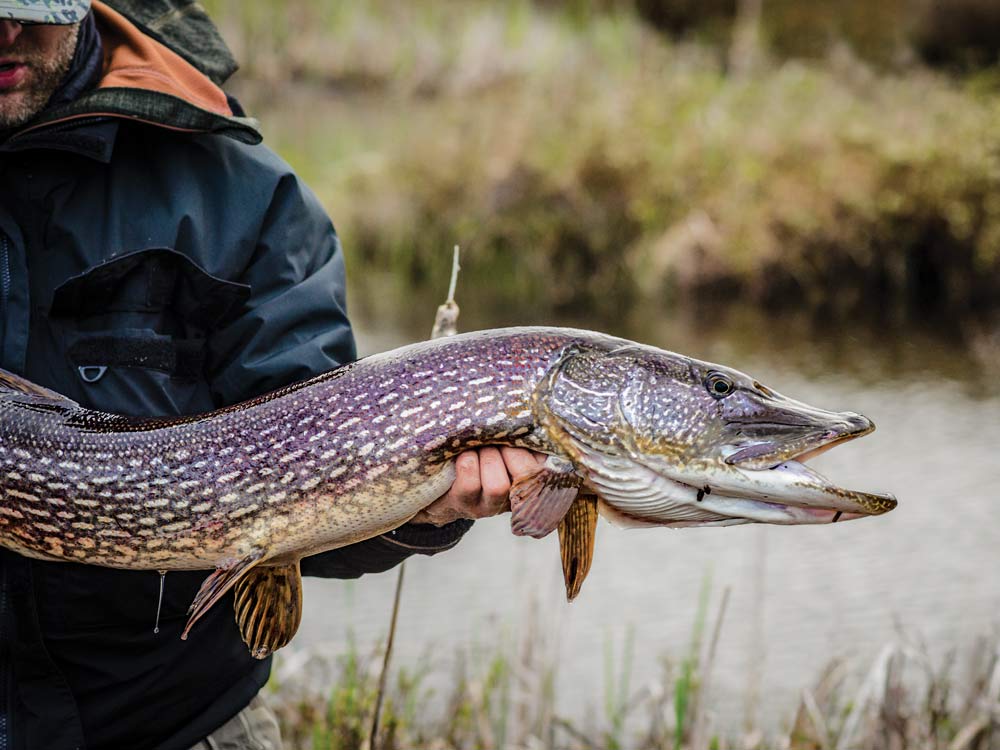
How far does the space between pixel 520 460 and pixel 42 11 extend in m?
1.15

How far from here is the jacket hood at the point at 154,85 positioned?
2.22 meters

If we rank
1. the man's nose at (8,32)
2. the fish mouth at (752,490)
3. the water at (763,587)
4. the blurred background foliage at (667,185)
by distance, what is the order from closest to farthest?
the fish mouth at (752,490) < the man's nose at (8,32) < the water at (763,587) < the blurred background foliage at (667,185)

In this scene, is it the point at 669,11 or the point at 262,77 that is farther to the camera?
the point at 669,11

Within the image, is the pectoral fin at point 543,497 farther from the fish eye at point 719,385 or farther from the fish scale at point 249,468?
the fish eye at point 719,385

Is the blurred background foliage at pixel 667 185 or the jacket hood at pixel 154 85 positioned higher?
the blurred background foliage at pixel 667 185

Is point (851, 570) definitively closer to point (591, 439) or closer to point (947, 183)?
point (591, 439)

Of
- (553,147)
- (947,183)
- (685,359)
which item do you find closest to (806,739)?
(685,359)

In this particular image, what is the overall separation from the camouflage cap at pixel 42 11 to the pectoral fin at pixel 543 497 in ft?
3.77

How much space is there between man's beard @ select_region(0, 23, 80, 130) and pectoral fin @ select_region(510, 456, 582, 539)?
1113 mm

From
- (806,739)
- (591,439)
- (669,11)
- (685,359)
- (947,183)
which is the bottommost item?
(806,739)

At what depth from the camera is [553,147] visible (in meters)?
12.7

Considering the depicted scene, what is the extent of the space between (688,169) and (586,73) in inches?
127

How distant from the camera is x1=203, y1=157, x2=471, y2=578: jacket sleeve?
2211 mm

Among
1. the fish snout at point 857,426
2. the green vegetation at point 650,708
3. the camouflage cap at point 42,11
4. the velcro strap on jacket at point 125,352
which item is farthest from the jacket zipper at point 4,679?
the fish snout at point 857,426
